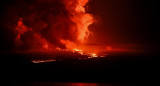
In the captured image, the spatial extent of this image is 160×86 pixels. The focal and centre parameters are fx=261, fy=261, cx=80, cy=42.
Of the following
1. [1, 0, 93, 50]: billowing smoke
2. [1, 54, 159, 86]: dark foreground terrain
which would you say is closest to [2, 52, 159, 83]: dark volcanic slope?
[1, 54, 159, 86]: dark foreground terrain

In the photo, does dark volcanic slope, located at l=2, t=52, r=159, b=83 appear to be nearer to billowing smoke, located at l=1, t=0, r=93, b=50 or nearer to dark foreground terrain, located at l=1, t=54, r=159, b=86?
dark foreground terrain, located at l=1, t=54, r=159, b=86

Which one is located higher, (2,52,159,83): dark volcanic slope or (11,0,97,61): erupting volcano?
(11,0,97,61): erupting volcano

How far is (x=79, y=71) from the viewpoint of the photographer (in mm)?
17172

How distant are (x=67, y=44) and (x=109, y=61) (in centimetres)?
373

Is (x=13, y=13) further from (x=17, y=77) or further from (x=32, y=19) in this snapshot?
(x=17, y=77)

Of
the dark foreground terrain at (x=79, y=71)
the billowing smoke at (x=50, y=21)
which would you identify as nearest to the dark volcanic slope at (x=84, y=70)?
the dark foreground terrain at (x=79, y=71)

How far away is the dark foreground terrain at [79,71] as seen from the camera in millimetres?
15523

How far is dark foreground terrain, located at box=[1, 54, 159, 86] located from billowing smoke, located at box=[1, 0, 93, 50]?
2.03 metres

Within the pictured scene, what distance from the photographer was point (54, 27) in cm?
2030

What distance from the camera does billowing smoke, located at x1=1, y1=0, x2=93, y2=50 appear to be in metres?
20.3

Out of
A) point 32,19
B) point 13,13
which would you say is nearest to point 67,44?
point 32,19

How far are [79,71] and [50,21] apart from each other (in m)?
5.24

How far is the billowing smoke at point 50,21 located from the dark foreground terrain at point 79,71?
2.03m

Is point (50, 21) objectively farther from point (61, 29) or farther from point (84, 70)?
point (84, 70)
